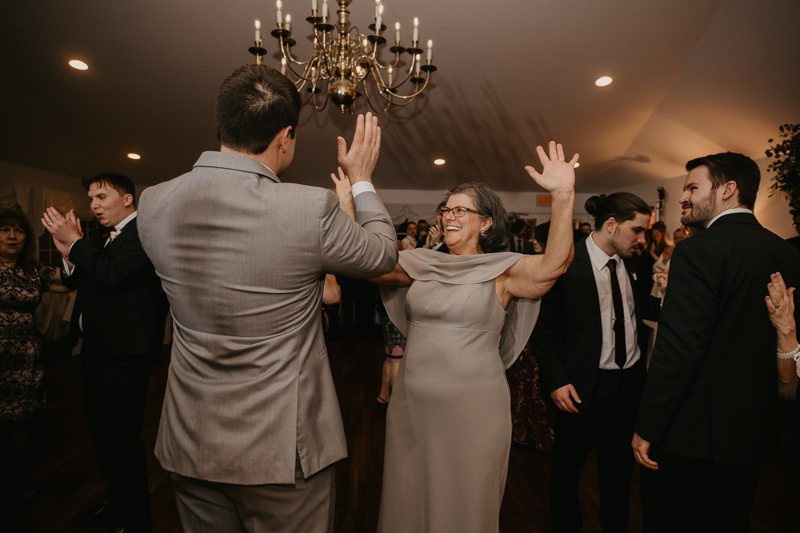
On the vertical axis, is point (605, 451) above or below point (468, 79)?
below

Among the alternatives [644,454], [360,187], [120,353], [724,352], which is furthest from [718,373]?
[120,353]

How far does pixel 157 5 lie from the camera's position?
3527 millimetres

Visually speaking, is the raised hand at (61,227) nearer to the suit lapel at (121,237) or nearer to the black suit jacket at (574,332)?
the suit lapel at (121,237)

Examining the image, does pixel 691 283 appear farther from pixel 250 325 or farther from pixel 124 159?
pixel 124 159

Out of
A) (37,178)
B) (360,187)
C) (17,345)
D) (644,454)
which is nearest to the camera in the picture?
(360,187)

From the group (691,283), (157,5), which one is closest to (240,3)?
(157,5)

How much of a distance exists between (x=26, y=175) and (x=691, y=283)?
8.24 meters

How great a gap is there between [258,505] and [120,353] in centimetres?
123

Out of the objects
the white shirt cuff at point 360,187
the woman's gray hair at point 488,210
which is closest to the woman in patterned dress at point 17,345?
the white shirt cuff at point 360,187

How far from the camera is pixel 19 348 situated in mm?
2230

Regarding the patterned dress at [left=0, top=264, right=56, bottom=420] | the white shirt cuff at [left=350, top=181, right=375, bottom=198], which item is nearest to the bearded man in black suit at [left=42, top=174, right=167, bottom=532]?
the patterned dress at [left=0, top=264, right=56, bottom=420]

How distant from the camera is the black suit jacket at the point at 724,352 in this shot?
128 centimetres

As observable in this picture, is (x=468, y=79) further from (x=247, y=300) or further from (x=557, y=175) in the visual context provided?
(x=247, y=300)

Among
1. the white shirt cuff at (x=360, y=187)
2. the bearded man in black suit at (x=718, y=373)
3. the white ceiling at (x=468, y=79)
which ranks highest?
the white ceiling at (x=468, y=79)
